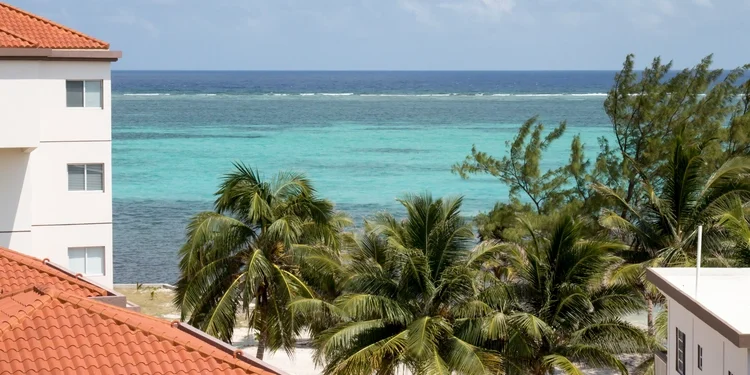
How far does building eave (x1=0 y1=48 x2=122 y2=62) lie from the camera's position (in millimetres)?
26531

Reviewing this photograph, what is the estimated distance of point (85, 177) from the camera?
29781 millimetres

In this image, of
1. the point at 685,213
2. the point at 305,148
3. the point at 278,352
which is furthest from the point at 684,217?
the point at 305,148

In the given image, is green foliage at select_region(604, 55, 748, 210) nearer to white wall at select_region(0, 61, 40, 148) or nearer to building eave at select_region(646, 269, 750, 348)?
building eave at select_region(646, 269, 750, 348)

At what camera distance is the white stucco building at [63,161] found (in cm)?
2806

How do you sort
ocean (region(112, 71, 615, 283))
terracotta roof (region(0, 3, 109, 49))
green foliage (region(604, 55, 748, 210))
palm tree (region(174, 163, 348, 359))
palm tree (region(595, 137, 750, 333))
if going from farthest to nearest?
1. ocean (region(112, 71, 615, 283))
2. green foliage (region(604, 55, 748, 210))
3. terracotta roof (region(0, 3, 109, 49))
4. palm tree (region(595, 137, 750, 333))
5. palm tree (region(174, 163, 348, 359))

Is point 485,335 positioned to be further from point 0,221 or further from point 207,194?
point 207,194

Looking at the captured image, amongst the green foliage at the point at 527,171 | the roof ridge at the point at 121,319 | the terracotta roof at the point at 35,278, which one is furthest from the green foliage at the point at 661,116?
the roof ridge at the point at 121,319

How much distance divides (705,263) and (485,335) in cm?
643

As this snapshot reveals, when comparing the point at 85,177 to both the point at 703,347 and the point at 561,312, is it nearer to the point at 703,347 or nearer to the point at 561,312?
the point at 561,312

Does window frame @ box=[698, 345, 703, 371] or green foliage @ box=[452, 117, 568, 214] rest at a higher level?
green foliage @ box=[452, 117, 568, 214]

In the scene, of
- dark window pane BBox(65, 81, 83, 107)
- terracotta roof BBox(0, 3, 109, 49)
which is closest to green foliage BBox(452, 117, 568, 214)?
dark window pane BBox(65, 81, 83, 107)

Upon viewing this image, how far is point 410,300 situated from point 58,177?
11.7 m

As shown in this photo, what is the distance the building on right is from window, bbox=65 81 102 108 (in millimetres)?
15743

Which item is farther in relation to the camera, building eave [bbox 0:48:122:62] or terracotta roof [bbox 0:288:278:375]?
building eave [bbox 0:48:122:62]
